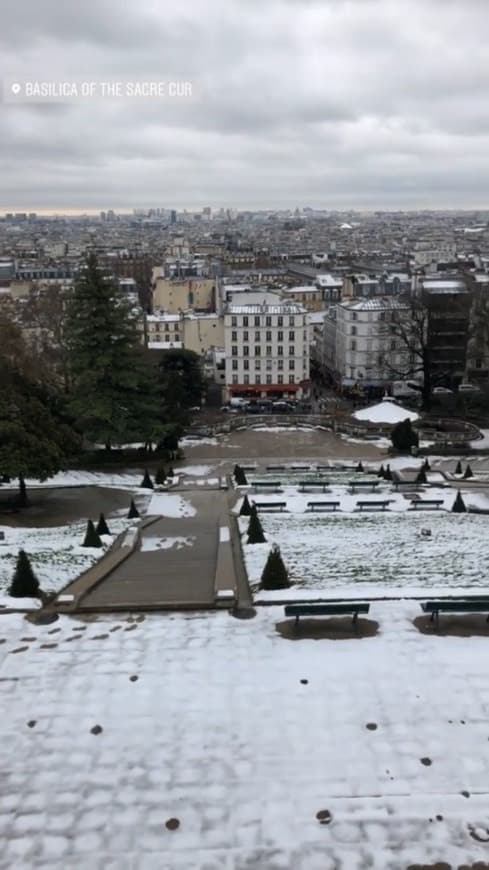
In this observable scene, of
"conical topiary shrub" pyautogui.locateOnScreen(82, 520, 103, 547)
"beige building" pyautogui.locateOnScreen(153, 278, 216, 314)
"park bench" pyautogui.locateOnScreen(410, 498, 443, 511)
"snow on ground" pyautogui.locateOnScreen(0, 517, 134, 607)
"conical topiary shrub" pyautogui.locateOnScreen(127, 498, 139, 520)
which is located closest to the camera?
"snow on ground" pyautogui.locateOnScreen(0, 517, 134, 607)

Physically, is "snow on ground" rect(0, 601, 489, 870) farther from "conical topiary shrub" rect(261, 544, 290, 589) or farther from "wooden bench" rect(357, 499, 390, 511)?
"wooden bench" rect(357, 499, 390, 511)

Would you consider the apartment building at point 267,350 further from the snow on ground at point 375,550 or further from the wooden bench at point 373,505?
the wooden bench at point 373,505

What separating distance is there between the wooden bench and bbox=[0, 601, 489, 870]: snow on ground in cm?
1188

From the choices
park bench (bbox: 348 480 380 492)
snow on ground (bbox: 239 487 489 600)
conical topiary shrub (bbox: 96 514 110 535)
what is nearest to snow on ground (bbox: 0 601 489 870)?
snow on ground (bbox: 239 487 489 600)

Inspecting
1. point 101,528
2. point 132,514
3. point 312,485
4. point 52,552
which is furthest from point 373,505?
point 52,552

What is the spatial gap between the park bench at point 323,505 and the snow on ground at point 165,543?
5.74m

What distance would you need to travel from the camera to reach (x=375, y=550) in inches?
793

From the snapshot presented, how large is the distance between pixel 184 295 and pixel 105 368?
56.5 metres

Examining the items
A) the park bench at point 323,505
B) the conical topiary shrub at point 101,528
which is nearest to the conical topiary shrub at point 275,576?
the conical topiary shrub at point 101,528

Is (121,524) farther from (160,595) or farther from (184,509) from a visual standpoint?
(160,595)

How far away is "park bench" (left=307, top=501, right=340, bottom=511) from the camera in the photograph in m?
26.7

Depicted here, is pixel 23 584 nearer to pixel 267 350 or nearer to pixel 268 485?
pixel 268 485

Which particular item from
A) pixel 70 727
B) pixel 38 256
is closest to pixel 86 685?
pixel 70 727

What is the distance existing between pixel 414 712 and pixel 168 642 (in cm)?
502
